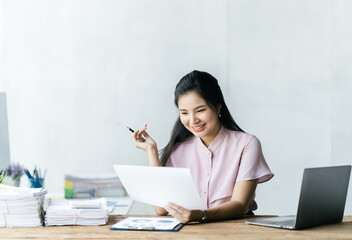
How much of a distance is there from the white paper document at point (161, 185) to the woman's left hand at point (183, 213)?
0.06 ft

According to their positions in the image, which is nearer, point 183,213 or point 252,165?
point 183,213

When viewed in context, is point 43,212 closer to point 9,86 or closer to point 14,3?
point 9,86

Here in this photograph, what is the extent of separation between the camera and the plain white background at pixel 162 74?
3812 mm

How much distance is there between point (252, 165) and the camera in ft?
6.96

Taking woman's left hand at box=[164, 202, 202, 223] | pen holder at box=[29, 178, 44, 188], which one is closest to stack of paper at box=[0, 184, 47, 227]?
woman's left hand at box=[164, 202, 202, 223]

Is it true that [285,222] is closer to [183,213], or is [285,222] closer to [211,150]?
[183,213]

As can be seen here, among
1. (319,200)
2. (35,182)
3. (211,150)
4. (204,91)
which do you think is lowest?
(35,182)

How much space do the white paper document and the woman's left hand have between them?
0.06ft

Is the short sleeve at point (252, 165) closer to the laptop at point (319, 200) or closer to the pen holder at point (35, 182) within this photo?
the laptop at point (319, 200)

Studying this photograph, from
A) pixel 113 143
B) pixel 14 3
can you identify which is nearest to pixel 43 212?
pixel 113 143

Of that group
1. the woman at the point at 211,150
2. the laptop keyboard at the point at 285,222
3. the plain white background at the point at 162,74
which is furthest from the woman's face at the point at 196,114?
the plain white background at the point at 162,74

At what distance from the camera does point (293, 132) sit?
12.8ft

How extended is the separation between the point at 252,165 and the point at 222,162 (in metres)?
0.17

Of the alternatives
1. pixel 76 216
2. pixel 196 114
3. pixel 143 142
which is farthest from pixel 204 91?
pixel 76 216
